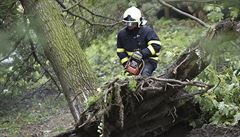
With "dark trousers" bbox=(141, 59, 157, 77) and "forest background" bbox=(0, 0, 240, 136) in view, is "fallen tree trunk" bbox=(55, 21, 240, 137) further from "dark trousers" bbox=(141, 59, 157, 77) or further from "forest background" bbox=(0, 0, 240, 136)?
"dark trousers" bbox=(141, 59, 157, 77)

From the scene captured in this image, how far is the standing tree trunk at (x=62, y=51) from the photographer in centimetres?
638

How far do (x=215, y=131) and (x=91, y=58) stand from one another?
444 inches

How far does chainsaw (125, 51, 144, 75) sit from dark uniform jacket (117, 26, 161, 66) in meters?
0.08

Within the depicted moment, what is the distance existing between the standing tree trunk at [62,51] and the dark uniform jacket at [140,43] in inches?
21.4

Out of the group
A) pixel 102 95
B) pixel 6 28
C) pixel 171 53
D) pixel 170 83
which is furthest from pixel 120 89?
pixel 6 28

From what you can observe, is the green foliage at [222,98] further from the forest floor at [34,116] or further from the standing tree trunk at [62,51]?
the forest floor at [34,116]

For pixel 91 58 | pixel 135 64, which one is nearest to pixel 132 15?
pixel 135 64

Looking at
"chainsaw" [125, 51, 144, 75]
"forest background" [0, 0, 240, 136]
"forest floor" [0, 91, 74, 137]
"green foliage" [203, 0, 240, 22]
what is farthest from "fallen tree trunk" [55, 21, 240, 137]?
"forest floor" [0, 91, 74, 137]

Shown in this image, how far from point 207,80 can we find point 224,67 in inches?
49.4

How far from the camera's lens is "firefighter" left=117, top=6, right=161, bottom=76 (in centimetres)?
636

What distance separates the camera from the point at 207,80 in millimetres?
5270

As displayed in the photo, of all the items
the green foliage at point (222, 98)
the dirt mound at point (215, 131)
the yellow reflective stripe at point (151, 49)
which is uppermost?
the yellow reflective stripe at point (151, 49)

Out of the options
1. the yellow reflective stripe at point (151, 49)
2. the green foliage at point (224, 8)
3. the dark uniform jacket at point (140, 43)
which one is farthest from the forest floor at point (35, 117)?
the green foliage at point (224, 8)

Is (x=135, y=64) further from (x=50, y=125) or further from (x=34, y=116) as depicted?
(x=34, y=116)
